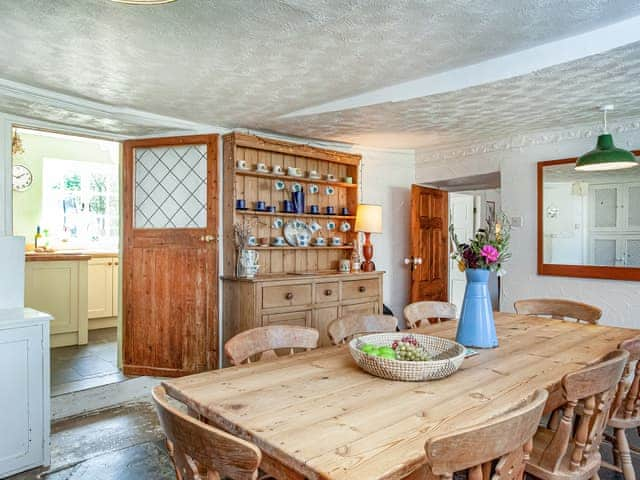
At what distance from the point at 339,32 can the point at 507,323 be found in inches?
77.4

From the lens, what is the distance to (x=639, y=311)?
3672 mm

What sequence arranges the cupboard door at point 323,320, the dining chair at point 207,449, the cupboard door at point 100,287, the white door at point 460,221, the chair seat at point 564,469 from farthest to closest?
the white door at point 460,221 → the cupboard door at point 100,287 → the cupboard door at point 323,320 → the chair seat at point 564,469 → the dining chair at point 207,449

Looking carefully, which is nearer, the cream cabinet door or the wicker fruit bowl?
the wicker fruit bowl

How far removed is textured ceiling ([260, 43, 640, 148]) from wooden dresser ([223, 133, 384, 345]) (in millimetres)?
306

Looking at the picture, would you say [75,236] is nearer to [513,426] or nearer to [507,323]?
[507,323]

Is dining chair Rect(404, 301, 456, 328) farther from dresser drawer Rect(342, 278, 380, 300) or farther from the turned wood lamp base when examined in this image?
the turned wood lamp base

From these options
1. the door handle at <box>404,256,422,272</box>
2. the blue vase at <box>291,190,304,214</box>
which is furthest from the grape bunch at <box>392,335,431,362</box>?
the door handle at <box>404,256,422,272</box>

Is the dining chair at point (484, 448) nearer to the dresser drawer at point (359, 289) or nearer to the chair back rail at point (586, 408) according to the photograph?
the chair back rail at point (586, 408)

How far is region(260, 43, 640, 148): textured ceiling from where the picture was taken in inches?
109

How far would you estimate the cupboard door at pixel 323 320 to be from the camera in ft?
13.1

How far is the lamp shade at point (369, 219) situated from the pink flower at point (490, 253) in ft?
8.08

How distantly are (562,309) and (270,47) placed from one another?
260cm

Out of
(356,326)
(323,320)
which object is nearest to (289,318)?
(323,320)

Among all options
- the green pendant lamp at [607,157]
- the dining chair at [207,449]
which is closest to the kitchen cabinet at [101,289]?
the dining chair at [207,449]
